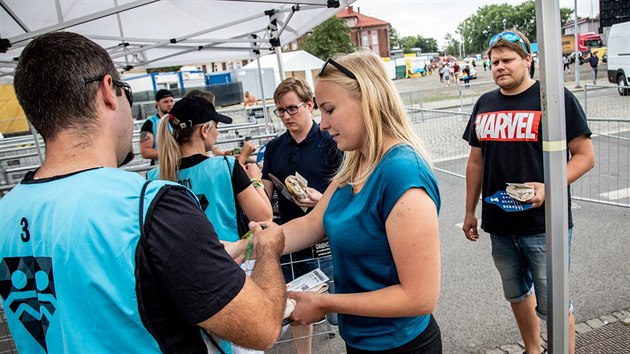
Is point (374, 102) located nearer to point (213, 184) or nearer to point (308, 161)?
point (213, 184)

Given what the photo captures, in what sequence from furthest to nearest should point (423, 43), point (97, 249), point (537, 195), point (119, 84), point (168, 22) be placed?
point (423, 43)
point (168, 22)
point (537, 195)
point (119, 84)
point (97, 249)

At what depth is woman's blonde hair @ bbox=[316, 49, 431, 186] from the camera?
1706 mm

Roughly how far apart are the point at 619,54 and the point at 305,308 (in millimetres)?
20052

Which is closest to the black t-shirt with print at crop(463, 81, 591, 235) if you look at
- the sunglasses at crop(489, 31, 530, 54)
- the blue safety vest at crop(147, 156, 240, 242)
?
the sunglasses at crop(489, 31, 530, 54)

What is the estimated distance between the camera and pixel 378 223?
1631 millimetres

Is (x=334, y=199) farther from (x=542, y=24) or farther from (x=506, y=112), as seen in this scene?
(x=506, y=112)

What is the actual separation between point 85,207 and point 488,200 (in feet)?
8.22

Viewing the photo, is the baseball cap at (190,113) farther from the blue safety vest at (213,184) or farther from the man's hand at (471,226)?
the man's hand at (471,226)

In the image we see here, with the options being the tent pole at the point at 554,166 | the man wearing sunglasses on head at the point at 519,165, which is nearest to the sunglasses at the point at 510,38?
the man wearing sunglasses on head at the point at 519,165

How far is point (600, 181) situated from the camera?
276 inches

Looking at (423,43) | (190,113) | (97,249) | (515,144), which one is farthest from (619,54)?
(423,43)

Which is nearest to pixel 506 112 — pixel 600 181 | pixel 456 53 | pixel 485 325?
pixel 485 325

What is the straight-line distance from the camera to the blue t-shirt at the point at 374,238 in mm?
1597

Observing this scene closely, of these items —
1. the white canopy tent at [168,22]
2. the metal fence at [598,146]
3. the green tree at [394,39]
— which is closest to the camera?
the white canopy tent at [168,22]
